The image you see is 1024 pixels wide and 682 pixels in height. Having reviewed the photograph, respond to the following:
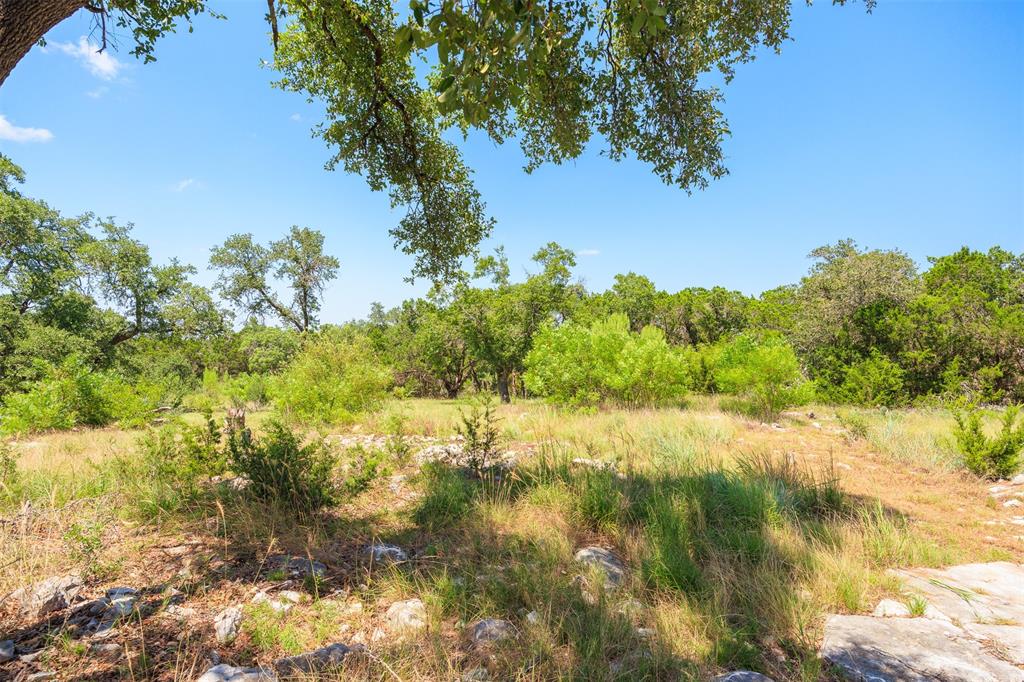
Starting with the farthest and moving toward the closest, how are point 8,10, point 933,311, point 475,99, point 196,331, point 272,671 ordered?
1. point 196,331
2. point 933,311
3. point 8,10
4. point 475,99
5. point 272,671

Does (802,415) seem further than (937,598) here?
Yes

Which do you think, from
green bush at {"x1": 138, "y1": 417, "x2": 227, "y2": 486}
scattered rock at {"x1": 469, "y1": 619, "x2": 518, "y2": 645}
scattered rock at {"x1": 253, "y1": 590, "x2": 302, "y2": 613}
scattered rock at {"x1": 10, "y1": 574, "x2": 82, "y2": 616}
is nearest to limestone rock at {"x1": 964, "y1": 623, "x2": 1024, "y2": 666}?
scattered rock at {"x1": 469, "y1": 619, "x2": 518, "y2": 645}

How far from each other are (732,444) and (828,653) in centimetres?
534

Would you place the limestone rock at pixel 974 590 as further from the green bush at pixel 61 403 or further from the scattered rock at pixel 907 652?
the green bush at pixel 61 403

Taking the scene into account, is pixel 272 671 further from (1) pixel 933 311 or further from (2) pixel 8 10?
(1) pixel 933 311

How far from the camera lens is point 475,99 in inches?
87.0

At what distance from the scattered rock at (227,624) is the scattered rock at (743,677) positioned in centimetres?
265

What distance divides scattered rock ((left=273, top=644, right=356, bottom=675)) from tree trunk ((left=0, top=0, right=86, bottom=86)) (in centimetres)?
373

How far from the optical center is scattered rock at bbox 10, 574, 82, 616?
247 cm

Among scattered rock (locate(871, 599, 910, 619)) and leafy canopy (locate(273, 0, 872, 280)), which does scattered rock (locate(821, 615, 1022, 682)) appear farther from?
leafy canopy (locate(273, 0, 872, 280))

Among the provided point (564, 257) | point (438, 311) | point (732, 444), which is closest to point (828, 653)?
point (732, 444)

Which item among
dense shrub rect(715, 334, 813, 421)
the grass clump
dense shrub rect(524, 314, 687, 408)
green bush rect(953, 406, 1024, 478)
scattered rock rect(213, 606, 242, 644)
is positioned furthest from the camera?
dense shrub rect(524, 314, 687, 408)

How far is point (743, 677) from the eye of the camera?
2.08m

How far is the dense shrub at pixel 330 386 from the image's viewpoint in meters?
10.9
